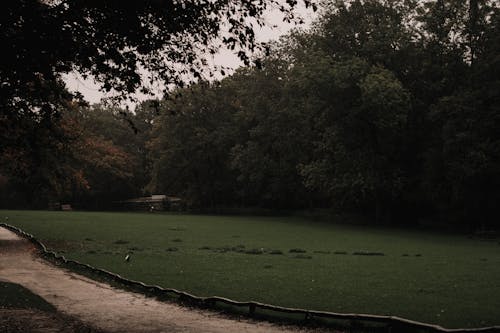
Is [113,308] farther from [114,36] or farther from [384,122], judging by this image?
[384,122]

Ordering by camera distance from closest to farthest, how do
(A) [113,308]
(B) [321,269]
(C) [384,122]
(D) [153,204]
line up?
(A) [113,308], (B) [321,269], (C) [384,122], (D) [153,204]

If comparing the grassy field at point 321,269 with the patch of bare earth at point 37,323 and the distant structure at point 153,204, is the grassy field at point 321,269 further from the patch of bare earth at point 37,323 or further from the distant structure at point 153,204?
the distant structure at point 153,204

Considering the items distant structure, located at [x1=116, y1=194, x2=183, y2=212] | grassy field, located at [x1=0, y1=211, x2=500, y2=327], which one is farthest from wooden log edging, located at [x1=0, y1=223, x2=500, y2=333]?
distant structure, located at [x1=116, y1=194, x2=183, y2=212]

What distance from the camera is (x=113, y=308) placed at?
12508mm

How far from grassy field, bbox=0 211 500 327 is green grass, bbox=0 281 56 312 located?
3732mm

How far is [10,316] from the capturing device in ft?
37.1

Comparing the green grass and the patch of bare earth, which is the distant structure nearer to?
the green grass

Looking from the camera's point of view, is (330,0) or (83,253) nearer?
(83,253)

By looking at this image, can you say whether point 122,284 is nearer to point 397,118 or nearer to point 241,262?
point 241,262

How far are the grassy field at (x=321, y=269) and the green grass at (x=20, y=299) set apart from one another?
147 inches

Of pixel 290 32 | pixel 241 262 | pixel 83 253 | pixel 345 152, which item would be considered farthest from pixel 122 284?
pixel 290 32

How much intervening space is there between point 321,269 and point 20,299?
34.3 ft

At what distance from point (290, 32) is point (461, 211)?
3005 centimetres

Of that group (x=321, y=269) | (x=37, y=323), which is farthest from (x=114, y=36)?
(x=321, y=269)
